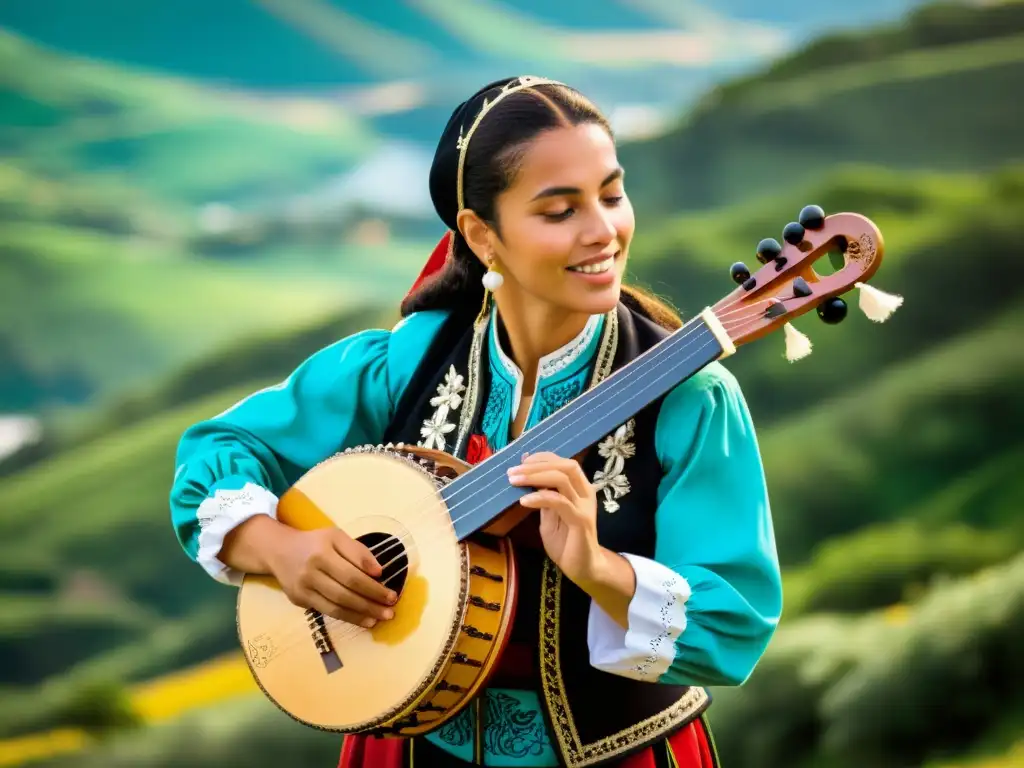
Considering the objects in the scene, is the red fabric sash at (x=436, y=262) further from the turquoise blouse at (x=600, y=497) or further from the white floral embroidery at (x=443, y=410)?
the white floral embroidery at (x=443, y=410)

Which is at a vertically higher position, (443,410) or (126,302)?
(126,302)

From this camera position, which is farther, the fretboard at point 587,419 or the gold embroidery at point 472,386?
the gold embroidery at point 472,386

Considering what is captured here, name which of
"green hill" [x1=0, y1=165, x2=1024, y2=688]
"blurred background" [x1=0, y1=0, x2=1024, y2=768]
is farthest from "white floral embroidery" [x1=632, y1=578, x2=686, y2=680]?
"green hill" [x1=0, y1=165, x2=1024, y2=688]

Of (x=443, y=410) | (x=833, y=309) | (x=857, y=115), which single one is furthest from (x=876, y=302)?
(x=857, y=115)

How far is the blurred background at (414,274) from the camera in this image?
4.64 metres

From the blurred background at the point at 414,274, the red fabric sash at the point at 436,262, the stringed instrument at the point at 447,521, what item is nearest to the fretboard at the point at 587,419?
the stringed instrument at the point at 447,521

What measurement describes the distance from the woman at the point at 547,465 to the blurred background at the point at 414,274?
2.40 m

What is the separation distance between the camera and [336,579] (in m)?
2.06

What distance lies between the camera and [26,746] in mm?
5246

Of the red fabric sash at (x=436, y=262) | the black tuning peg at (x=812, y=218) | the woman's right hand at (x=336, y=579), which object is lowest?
the woman's right hand at (x=336, y=579)

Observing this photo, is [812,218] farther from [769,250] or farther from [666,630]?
[666,630]

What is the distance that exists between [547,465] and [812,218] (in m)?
0.46

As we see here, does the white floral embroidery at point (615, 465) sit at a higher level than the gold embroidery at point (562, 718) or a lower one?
higher

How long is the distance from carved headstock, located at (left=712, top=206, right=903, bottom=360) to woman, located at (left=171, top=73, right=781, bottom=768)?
11 centimetres
